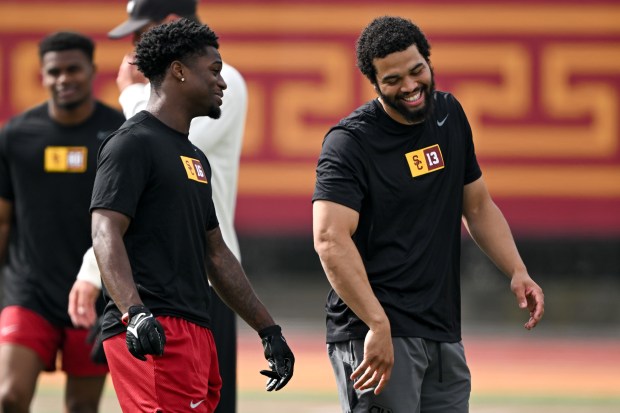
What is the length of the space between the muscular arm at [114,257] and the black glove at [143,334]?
0.06 metres

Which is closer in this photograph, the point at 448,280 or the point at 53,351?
the point at 448,280

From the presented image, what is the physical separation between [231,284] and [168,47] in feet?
3.07

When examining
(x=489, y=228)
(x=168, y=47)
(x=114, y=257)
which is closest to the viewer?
(x=114, y=257)

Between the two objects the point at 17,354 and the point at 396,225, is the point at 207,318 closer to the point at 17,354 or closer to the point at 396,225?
the point at 396,225

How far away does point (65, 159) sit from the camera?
6898 mm

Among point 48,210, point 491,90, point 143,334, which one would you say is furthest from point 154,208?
point 491,90

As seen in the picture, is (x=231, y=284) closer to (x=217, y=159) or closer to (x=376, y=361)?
(x=376, y=361)

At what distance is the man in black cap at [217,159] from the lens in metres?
5.72

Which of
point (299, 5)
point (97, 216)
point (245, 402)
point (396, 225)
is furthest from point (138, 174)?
point (299, 5)

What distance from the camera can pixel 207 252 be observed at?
5.17 meters

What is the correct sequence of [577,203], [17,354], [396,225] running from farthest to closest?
[577,203] → [17,354] → [396,225]

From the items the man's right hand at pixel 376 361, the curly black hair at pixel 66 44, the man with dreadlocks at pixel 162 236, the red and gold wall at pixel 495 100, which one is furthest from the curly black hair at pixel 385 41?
the red and gold wall at pixel 495 100

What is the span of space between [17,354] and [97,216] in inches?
88.2

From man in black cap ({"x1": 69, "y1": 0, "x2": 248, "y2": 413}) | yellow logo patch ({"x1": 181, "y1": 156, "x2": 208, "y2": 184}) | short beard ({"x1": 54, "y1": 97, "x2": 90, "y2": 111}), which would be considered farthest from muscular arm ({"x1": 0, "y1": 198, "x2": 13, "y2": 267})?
yellow logo patch ({"x1": 181, "y1": 156, "x2": 208, "y2": 184})
